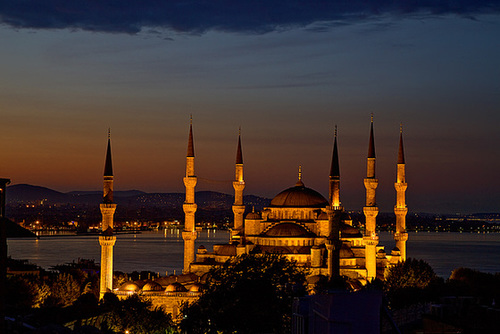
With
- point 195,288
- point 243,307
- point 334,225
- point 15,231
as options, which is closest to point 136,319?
point 195,288

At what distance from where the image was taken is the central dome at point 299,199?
60.7m

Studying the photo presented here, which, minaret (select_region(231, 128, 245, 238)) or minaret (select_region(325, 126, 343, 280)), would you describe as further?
minaret (select_region(231, 128, 245, 238))

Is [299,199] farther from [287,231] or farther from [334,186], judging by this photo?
[334,186]

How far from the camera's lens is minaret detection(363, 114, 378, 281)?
54.2 metres

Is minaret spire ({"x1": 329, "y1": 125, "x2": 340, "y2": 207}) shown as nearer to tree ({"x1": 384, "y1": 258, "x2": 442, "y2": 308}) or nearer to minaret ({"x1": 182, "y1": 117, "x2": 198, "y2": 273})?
tree ({"x1": 384, "y1": 258, "x2": 442, "y2": 308})

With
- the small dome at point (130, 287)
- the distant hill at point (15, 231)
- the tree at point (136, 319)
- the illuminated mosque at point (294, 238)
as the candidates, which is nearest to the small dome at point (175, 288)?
the illuminated mosque at point (294, 238)

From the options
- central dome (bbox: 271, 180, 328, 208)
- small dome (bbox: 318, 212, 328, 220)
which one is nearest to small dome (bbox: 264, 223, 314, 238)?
small dome (bbox: 318, 212, 328, 220)

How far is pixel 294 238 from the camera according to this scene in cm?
5575

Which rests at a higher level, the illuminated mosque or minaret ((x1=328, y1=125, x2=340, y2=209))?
minaret ((x1=328, y1=125, x2=340, y2=209))

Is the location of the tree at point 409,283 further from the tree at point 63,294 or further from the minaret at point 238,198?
the tree at point 63,294

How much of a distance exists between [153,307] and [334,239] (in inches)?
425

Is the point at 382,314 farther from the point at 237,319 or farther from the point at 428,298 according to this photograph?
the point at 428,298

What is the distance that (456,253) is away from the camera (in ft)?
551

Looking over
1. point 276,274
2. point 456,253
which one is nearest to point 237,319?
point 276,274
